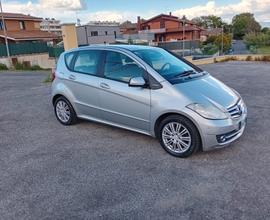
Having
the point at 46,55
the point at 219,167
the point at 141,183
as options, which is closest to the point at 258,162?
the point at 219,167

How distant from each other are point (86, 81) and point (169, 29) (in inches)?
2049

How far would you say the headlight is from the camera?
3537 mm

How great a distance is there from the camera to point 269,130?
15.5 ft

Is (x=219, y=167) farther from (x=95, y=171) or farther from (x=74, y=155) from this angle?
(x=74, y=155)

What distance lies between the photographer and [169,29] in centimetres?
5356

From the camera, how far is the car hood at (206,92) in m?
3.67

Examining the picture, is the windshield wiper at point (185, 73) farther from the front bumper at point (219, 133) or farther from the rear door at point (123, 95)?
the front bumper at point (219, 133)

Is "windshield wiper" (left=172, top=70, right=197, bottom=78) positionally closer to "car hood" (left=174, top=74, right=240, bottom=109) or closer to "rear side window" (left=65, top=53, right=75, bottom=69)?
"car hood" (left=174, top=74, right=240, bottom=109)

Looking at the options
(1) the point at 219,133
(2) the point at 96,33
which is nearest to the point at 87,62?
(1) the point at 219,133

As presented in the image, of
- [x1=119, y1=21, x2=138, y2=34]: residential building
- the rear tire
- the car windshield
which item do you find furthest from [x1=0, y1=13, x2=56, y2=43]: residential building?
the car windshield

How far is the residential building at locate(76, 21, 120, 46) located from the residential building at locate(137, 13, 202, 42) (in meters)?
7.92

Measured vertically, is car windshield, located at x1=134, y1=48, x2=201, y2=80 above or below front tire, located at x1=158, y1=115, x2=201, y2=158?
above

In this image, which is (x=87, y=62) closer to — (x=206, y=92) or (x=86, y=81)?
(x=86, y=81)

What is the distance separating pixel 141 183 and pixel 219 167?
1.11 metres
